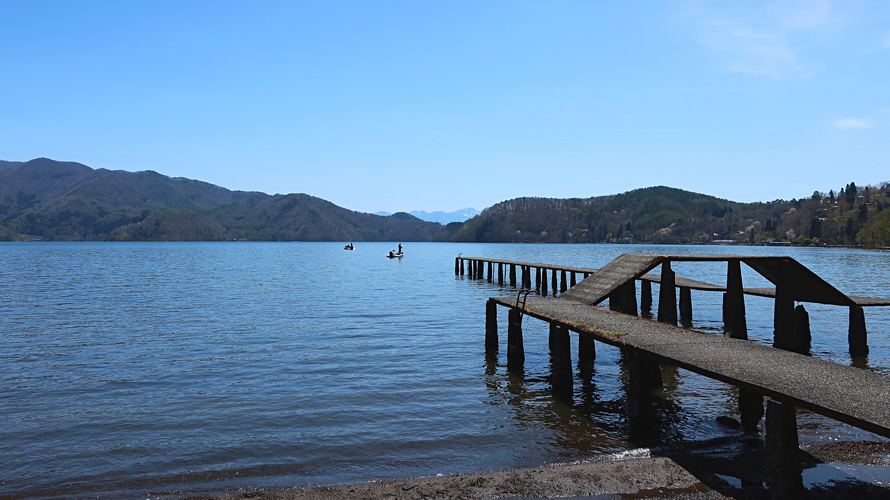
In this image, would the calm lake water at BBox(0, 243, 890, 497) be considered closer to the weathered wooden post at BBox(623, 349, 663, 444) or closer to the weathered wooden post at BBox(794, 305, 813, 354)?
the weathered wooden post at BBox(623, 349, 663, 444)

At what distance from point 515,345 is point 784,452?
370 inches

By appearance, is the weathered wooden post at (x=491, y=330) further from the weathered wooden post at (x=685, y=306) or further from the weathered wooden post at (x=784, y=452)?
the weathered wooden post at (x=685, y=306)

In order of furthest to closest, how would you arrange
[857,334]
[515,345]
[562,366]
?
[857,334] < [515,345] < [562,366]

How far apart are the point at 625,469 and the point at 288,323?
20.0m

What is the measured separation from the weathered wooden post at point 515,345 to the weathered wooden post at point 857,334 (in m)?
10.9

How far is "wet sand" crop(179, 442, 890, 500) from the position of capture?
770cm

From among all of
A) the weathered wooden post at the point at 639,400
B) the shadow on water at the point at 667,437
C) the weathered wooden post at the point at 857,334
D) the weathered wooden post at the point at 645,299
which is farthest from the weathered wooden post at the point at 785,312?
the weathered wooden post at the point at 645,299

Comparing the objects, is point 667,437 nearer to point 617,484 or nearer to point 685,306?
point 617,484

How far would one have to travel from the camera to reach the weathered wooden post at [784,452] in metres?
7.16

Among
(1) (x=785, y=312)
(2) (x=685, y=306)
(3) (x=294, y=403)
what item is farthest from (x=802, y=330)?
(3) (x=294, y=403)

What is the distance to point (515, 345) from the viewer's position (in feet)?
53.4

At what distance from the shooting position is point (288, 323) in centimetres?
2592

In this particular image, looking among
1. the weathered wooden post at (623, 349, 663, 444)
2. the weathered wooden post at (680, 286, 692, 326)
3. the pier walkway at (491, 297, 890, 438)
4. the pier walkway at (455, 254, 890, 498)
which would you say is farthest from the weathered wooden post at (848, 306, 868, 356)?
the weathered wooden post at (623, 349, 663, 444)

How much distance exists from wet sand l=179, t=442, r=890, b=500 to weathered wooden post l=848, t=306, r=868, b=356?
10.8 meters
